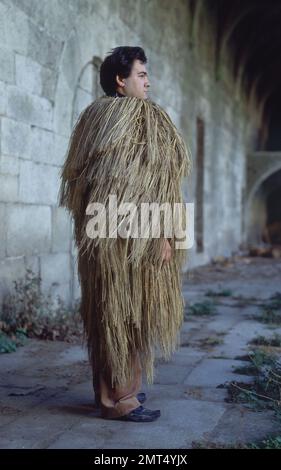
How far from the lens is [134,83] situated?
9.83ft

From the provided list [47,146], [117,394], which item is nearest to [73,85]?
[47,146]

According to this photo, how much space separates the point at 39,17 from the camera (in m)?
5.12

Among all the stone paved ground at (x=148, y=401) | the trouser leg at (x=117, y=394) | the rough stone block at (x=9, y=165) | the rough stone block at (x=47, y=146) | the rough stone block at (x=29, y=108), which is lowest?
the stone paved ground at (x=148, y=401)

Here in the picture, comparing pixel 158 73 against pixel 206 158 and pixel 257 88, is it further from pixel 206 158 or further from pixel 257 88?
pixel 257 88

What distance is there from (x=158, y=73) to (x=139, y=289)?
20.0ft

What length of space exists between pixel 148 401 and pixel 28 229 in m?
2.19

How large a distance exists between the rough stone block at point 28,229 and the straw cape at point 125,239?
196 centimetres

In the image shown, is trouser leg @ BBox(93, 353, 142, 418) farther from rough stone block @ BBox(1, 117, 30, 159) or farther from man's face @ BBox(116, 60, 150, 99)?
rough stone block @ BBox(1, 117, 30, 159)

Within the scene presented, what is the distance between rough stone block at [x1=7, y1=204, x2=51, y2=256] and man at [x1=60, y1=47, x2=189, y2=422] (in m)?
1.93

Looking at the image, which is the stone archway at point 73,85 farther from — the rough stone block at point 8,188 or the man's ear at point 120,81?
the man's ear at point 120,81

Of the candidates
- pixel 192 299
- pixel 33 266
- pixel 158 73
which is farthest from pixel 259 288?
pixel 33 266

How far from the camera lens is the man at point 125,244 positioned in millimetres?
2803

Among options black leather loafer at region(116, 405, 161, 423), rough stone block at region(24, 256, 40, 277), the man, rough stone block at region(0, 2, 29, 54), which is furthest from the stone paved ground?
rough stone block at region(0, 2, 29, 54)

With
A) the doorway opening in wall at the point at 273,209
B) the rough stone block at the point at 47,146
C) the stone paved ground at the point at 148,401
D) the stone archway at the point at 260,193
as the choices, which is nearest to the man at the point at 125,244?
the stone paved ground at the point at 148,401
